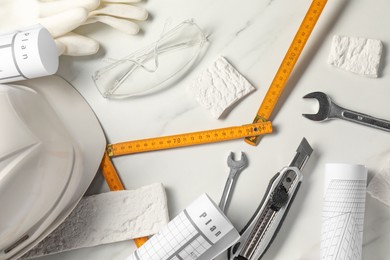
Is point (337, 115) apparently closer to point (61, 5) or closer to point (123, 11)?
point (123, 11)

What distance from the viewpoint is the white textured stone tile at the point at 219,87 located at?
129 centimetres

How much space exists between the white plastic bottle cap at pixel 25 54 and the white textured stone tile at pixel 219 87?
34cm

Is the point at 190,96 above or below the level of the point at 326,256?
above

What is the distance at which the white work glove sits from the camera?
1.25 m

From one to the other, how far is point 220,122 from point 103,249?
0.41 m

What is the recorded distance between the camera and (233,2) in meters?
1.31

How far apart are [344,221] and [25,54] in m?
0.75

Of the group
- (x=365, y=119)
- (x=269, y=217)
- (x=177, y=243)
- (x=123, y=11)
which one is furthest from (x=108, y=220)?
(x=365, y=119)

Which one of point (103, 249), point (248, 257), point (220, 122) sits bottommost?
point (103, 249)

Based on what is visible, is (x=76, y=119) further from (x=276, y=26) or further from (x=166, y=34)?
(x=276, y=26)

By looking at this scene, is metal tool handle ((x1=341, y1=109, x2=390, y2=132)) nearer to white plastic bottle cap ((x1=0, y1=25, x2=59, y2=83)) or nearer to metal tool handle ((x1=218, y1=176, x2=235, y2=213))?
metal tool handle ((x1=218, y1=176, x2=235, y2=213))

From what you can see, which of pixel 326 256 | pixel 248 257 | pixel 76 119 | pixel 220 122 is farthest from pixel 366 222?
pixel 76 119

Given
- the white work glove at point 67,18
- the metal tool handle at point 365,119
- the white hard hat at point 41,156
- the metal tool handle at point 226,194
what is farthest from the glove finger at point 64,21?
the metal tool handle at point 365,119

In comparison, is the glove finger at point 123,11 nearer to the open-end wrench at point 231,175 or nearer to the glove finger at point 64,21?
the glove finger at point 64,21
